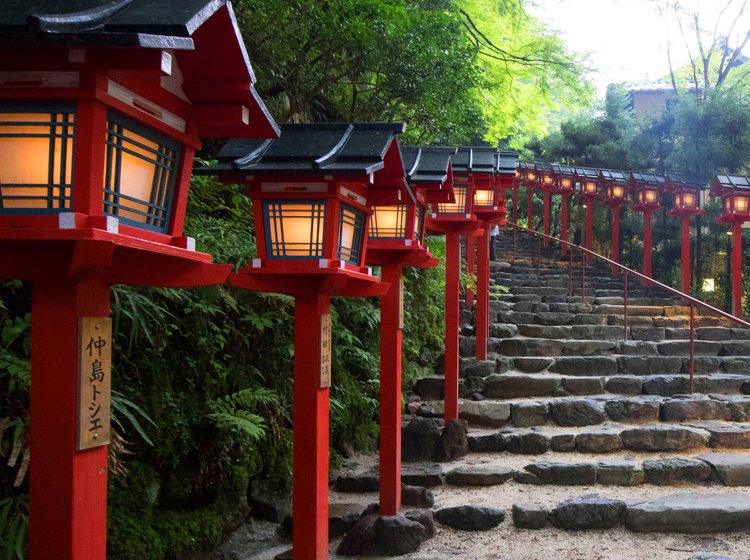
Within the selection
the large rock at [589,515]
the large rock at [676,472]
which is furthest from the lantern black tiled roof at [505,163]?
the large rock at [589,515]

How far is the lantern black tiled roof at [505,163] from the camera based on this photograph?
9836 millimetres

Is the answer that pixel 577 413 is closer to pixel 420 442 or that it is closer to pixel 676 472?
pixel 676 472

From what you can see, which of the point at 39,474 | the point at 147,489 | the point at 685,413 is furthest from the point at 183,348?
the point at 685,413

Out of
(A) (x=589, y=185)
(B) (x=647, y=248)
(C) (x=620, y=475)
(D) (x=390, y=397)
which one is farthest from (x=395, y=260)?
(A) (x=589, y=185)

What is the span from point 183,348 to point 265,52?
3.86 m

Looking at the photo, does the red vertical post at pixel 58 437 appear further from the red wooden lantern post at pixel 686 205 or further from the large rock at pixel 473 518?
the red wooden lantern post at pixel 686 205

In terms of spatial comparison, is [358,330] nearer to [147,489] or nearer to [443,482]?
[443,482]

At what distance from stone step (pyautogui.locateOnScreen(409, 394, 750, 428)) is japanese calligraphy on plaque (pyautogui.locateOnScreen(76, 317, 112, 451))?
675 cm

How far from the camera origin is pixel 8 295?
4062 mm

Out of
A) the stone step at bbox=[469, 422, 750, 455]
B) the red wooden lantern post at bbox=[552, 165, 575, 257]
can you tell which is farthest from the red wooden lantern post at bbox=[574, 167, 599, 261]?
the stone step at bbox=[469, 422, 750, 455]

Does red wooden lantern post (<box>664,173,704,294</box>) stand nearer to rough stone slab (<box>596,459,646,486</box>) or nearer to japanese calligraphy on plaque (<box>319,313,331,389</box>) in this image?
rough stone slab (<box>596,459,646,486</box>)

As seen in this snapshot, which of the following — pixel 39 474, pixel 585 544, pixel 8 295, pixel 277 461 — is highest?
pixel 8 295

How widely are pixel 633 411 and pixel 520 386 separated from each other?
5.08 feet

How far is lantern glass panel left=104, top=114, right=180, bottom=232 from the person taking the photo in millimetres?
2275
